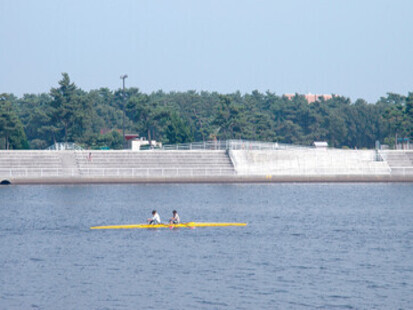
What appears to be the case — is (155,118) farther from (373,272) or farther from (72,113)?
(373,272)

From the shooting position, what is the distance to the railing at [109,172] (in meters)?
90.5

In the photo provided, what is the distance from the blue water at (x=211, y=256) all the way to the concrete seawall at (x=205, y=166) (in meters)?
19.4

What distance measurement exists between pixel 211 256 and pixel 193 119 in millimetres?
133159

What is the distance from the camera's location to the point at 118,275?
117 feet

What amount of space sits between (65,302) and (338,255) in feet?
54.9

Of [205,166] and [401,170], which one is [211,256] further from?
[401,170]

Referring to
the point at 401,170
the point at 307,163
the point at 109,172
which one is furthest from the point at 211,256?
the point at 401,170

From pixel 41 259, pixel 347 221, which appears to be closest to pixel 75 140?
pixel 347 221

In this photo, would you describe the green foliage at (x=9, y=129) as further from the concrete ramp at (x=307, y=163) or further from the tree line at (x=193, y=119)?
the concrete ramp at (x=307, y=163)

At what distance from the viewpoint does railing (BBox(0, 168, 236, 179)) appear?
297 ft

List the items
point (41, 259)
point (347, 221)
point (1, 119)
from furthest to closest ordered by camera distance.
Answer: point (1, 119) < point (347, 221) < point (41, 259)

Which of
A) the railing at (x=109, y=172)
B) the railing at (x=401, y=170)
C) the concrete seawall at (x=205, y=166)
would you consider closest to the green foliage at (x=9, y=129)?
the concrete seawall at (x=205, y=166)

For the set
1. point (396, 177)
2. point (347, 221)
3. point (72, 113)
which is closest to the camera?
point (347, 221)

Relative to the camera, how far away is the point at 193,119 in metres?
173
